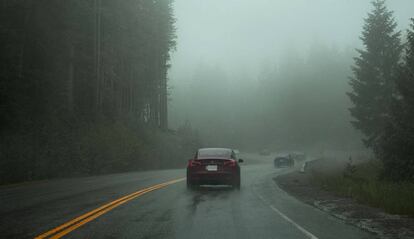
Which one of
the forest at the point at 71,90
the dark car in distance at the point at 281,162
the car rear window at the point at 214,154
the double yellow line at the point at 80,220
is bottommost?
the double yellow line at the point at 80,220

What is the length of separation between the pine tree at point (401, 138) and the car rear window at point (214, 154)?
6.56m

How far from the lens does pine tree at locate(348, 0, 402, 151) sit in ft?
131

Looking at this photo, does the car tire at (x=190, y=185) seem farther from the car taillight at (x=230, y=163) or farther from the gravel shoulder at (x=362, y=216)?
the gravel shoulder at (x=362, y=216)

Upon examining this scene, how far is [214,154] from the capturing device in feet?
60.5

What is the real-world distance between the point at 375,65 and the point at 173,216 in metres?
34.2

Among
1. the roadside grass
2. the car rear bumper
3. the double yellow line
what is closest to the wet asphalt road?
the double yellow line

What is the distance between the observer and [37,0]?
2778 centimetres

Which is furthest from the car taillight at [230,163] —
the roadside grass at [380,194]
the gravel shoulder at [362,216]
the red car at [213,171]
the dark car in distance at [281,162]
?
the dark car in distance at [281,162]

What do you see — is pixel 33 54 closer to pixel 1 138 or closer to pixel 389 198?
pixel 1 138

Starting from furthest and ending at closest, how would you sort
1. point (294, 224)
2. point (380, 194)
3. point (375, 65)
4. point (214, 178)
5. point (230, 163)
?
point (375, 65) → point (230, 163) → point (214, 178) → point (380, 194) → point (294, 224)

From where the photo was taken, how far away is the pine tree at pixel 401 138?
61.2 feet

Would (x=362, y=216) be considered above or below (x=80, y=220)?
below

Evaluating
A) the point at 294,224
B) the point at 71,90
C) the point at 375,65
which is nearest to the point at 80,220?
the point at 294,224

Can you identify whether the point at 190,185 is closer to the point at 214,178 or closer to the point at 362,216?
the point at 214,178
